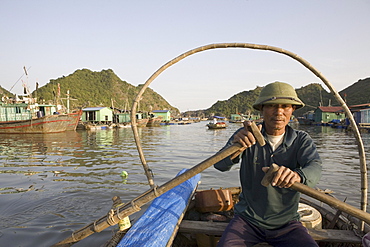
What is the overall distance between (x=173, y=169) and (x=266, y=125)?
898cm

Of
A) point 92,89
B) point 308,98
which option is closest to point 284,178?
point 92,89

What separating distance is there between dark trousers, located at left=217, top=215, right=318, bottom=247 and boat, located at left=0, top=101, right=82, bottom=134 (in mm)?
31357

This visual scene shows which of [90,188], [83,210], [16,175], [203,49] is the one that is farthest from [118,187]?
[203,49]

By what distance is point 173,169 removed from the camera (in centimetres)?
1113

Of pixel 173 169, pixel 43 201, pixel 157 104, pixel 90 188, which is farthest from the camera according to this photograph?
pixel 157 104

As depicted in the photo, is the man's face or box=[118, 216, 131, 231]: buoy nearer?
the man's face

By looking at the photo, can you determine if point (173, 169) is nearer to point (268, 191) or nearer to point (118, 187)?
point (118, 187)

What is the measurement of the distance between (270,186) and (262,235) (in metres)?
0.49

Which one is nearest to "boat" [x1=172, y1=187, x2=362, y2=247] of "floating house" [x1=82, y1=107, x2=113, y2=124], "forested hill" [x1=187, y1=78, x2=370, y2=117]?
"floating house" [x1=82, y1=107, x2=113, y2=124]

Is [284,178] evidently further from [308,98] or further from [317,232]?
[308,98]

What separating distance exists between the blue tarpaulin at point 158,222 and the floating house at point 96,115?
44535 mm

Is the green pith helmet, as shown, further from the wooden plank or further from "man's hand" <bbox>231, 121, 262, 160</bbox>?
the wooden plank

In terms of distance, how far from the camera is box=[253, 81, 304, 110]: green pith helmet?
226cm

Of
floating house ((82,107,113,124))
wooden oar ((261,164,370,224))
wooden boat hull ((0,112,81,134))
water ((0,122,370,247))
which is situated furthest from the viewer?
floating house ((82,107,113,124))
